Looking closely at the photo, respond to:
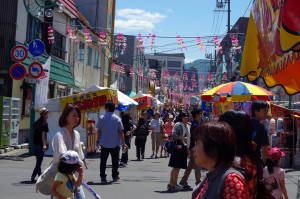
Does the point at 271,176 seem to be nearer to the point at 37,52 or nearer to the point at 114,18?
the point at 37,52

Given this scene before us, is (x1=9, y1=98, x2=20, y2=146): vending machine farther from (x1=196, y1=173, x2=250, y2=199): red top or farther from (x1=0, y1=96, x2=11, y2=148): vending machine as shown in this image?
(x1=196, y1=173, x2=250, y2=199): red top

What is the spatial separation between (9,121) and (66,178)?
12.9m

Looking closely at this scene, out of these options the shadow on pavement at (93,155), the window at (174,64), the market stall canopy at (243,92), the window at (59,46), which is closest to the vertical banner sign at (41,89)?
the shadow on pavement at (93,155)

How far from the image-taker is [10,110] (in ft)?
59.3

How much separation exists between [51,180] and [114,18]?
38.1 meters

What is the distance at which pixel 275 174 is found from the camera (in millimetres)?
6199

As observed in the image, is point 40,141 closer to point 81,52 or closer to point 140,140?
point 140,140

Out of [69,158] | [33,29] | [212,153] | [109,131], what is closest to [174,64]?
[33,29]

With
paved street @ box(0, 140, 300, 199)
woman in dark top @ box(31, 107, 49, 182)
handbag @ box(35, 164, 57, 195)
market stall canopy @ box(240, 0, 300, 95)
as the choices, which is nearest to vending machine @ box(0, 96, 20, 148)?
paved street @ box(0, 140, 300, 199)

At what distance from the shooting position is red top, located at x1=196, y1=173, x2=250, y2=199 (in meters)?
2.84

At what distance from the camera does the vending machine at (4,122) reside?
1748 centimetres

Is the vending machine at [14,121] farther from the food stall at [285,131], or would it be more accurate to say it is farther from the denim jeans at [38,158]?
the food stall at [285,131]

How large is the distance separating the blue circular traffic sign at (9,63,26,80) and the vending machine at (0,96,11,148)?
3.39 ft

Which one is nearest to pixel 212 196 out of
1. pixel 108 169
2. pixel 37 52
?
pixel 108 169
